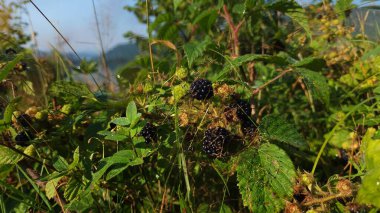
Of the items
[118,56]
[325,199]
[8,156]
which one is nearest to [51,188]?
[8,156]

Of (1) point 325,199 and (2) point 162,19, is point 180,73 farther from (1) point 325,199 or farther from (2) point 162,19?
(2) point 162,19

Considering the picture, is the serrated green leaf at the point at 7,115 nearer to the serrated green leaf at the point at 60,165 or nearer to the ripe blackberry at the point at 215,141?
the serrated green leaf at the point at 60,165

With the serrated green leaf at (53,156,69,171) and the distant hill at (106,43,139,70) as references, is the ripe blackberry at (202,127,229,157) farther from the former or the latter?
the distant hill at (106,43,139,70)

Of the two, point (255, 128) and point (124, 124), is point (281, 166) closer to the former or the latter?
point (255, 128)

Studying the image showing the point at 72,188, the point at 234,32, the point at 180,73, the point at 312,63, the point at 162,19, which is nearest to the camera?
the point at 72,188

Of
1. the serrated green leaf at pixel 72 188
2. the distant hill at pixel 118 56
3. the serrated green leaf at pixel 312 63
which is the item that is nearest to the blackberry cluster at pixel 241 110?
the serrated green leaf at pixel 312 63
